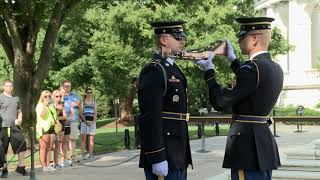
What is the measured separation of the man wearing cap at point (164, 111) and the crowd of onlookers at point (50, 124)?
646 centimetres

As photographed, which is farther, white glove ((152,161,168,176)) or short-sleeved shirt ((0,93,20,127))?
short-sleeved shirt ((0,93,20,127))

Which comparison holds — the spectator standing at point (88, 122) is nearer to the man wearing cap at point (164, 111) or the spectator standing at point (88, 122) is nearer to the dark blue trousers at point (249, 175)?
A: the man wearing cap at point (164, 111)

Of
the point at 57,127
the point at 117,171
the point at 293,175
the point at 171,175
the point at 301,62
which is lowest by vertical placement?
the point at 117,171

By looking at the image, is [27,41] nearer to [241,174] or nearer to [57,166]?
[57,166]

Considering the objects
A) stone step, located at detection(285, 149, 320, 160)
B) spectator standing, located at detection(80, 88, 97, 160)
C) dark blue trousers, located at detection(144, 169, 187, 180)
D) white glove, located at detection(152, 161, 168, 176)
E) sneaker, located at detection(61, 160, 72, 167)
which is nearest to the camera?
white glove, located at detection(152, 161, 168, 176)

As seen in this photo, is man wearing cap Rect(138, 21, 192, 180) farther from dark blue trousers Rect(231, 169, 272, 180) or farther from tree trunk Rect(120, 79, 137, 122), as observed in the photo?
tree trunk Rect(120, 79, 137, 122)

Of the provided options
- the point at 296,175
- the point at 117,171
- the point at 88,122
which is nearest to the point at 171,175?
the point at 296,175

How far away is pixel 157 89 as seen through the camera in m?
5.14

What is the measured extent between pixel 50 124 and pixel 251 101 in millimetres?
8106

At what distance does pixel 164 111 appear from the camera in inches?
210

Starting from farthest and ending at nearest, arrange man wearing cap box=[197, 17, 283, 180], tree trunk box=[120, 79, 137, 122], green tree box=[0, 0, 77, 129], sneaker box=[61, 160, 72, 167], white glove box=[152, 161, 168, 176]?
1. tree trunk box=[120, 79, 137, 122]
2. green tree box=[0, 0, 77, 129]
3. sneaker box=[61, 160, 72, 167]
4. white glove box=[152, 161, 168, 176]
5. man wearing cap box=[197, 17, 283, 180]

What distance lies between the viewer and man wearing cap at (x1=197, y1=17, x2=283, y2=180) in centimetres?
496

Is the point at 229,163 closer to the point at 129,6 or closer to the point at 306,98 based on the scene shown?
the point at 129,6

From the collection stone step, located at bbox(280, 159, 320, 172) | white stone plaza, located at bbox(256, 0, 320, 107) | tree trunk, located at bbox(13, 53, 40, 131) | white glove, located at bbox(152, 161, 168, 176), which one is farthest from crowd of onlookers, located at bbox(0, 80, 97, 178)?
white stone plaza, located at bbox(256, 0, 320, 107)
